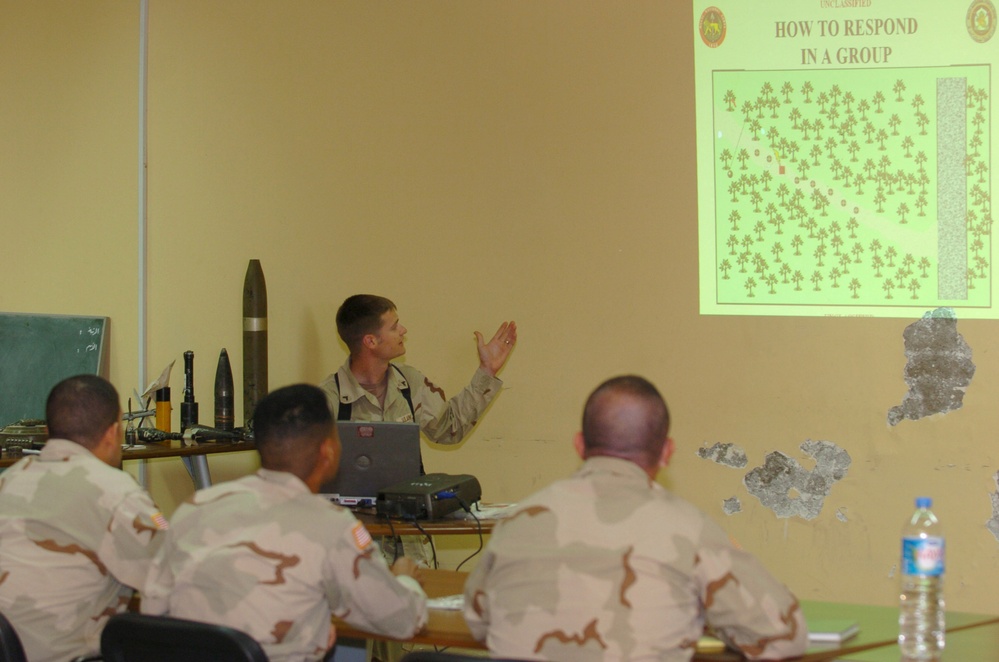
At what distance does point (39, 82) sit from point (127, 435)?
2168mm

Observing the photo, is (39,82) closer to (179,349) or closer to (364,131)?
(179,349)

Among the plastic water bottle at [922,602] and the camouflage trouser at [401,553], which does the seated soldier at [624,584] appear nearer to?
the plastic water bottle at [922,602]

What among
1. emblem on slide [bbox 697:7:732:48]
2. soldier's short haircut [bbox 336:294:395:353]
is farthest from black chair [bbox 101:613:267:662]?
emblem on slide [bbox 697:7:732:48]

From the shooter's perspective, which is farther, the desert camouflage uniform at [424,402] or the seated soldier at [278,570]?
the desert camouflage uniform at [424,402]

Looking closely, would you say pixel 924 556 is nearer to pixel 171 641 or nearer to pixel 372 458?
pixel 171 641

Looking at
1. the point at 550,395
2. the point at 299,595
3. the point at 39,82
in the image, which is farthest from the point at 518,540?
the point at 39,82

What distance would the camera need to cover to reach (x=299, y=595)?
7.74 ft

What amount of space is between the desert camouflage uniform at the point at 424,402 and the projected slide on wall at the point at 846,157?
961mm

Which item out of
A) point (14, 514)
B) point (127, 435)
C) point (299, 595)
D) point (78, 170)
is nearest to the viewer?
point (299, 595)

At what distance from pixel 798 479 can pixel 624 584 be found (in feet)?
7.58

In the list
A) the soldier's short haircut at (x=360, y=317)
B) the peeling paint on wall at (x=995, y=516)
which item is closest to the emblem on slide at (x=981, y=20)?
the peeling paint on wall at (x=995, y=516)

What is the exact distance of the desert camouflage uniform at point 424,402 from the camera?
4324mm

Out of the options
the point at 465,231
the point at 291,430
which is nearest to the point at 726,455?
the point at 465,231

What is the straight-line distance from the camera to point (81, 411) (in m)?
2.91
